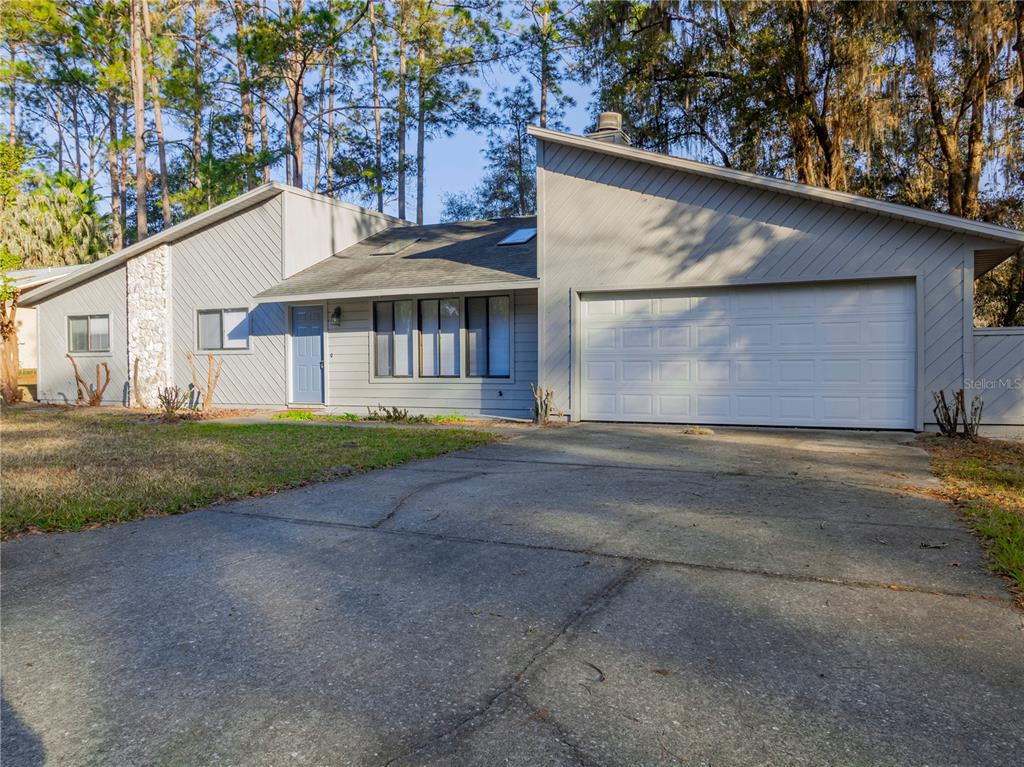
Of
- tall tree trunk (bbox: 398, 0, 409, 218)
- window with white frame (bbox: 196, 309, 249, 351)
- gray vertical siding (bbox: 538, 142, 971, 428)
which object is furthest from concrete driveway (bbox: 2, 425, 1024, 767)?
tall tree trunk (bbox: 398, 0, 409, 218)

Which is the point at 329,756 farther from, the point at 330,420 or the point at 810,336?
the point at 330,420

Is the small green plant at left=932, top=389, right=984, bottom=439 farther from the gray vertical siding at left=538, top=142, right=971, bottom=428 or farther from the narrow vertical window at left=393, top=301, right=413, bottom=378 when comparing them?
the narrow vertical window at left=393, top=301, right=413, bottom=378

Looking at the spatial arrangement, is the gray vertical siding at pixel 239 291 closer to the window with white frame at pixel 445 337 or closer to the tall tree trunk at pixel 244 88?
the window with white frame at pixel 445 337

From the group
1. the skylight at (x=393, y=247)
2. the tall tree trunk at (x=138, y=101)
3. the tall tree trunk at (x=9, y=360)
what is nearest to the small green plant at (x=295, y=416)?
the skylight at (x=393, y=247)

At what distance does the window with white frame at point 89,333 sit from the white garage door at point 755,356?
12462mm

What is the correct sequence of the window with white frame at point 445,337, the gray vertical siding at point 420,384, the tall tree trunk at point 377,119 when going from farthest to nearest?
the tall tree trunk at point 377,119
the window with white frame at point 445,337
the gray vertical siding at point 420,384

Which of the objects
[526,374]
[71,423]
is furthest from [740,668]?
[71,423]

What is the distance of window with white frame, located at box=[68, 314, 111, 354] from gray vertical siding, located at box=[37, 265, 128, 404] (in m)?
0.13

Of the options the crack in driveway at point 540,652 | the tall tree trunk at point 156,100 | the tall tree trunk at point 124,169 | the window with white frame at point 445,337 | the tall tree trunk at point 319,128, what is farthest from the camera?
the tall tree trunk at point 124,169

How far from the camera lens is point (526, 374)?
12.2 meters

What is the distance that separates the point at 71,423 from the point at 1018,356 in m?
14.7

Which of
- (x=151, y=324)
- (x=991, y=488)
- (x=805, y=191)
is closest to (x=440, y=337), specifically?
(x=805, y=191)

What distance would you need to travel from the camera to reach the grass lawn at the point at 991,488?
12.5 ft

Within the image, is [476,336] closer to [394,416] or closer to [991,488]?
[394,416]
